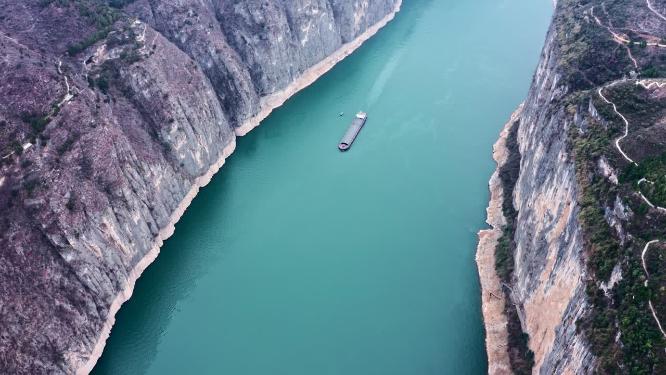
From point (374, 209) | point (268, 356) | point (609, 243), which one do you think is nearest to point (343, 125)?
point (374, 209)


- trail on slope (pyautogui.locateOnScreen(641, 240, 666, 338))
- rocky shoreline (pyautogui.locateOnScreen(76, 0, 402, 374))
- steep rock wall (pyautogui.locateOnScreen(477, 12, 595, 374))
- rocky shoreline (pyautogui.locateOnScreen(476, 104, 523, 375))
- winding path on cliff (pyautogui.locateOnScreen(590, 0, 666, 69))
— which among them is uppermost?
winding path on cliff (pyautogui.locateOnScreen(590, 0, 666, 69))

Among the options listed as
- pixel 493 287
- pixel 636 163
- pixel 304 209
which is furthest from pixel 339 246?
pixel 636 163

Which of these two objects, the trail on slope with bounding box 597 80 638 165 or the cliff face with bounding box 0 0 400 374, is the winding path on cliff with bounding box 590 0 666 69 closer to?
the trail on slope with bounding box 597 80 638 165

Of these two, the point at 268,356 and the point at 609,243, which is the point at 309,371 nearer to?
the point at 268,356

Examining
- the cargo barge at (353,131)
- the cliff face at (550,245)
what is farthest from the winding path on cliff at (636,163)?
the cargo barge at (353,131)

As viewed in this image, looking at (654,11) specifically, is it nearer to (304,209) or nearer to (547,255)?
(547,255)

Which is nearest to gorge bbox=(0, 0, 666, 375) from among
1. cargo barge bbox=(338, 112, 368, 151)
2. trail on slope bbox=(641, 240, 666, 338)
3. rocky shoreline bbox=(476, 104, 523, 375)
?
trail on slope bbox=(641, 240, 666, 338)
